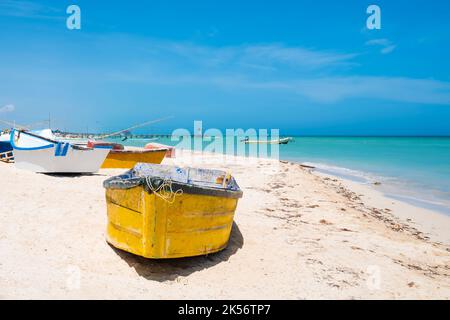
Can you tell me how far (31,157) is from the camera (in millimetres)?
11781

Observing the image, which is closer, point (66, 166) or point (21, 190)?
point (21, 190)

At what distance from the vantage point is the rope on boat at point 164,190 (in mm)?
4773

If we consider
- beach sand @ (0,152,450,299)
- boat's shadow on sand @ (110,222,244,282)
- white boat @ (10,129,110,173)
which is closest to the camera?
beach sand @ (0,152,450,299)

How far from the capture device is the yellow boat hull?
489 cm

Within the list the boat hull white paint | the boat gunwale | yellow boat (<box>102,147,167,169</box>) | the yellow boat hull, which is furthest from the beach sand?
yellow boat (<box>102,147,167,169</box>)

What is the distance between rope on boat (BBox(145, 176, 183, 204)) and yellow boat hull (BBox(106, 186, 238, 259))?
0.18 feet

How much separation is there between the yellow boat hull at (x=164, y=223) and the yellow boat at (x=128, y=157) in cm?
966

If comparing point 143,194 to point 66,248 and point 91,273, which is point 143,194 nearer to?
point 91,273

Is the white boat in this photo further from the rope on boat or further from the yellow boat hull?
the rope on boat

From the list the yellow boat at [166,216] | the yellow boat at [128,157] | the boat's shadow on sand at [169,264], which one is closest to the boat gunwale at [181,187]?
the yellow boat at [166,216]

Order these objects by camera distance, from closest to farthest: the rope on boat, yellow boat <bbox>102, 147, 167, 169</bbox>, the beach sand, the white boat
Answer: the beach sand → the rope on boat → the white boat → yellow boat <bbox>102, 147, 167, 169</bbox>

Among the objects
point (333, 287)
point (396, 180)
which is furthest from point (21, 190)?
point (396, 180)
